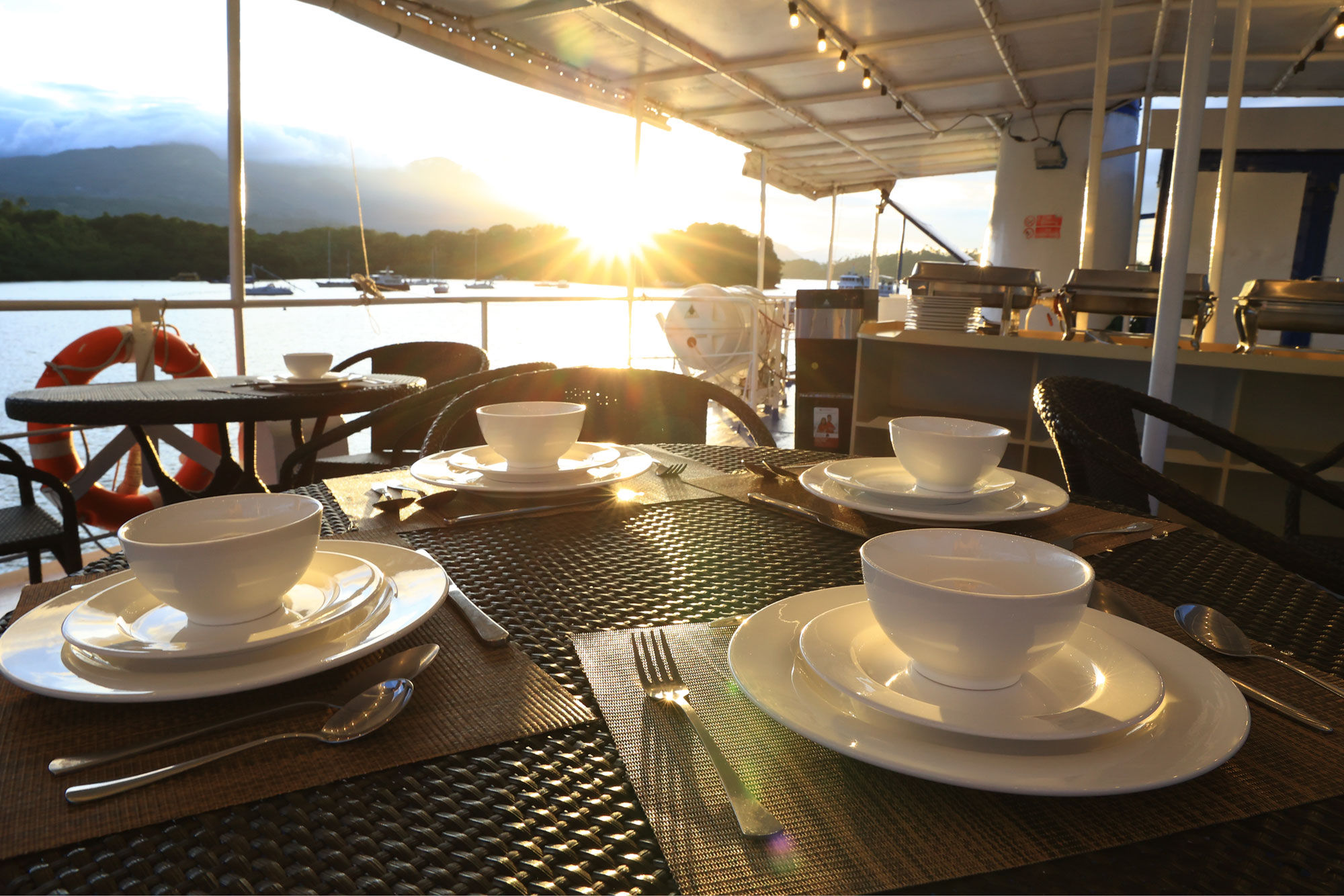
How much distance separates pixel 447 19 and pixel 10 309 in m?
3.51

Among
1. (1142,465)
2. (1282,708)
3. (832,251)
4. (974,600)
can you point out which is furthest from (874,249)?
(974,600)

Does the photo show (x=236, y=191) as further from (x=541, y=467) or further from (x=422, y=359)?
(x=541, y=467)

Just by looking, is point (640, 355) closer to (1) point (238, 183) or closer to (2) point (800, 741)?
(1) point (238, 183)

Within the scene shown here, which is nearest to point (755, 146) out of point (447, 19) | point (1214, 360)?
point (447, 19)

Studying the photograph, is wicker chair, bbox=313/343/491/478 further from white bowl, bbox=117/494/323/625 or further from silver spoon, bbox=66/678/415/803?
silver spoon, bbox=66/678/415/803

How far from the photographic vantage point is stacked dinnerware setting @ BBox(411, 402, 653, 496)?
92 centimetres

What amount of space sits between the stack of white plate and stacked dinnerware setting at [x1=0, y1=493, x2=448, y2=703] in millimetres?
2764

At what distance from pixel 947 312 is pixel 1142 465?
2090mm

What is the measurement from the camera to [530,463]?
0.98 metres

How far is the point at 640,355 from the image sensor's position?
755 centimetres

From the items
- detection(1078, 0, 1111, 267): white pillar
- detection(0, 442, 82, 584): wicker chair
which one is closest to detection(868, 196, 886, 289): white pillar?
detection(1078, 0, 1111, 267): white pillar

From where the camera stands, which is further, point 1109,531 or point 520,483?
point 520,483

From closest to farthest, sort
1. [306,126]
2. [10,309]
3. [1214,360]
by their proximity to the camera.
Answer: [1214,360] → [10,309] → [306,126]

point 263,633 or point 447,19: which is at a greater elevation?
point 447,19
